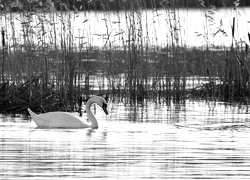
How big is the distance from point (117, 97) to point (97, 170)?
25.8 feet

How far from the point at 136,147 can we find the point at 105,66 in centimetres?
710

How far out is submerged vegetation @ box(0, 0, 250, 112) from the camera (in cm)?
1439

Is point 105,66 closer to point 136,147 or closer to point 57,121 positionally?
point 57,121

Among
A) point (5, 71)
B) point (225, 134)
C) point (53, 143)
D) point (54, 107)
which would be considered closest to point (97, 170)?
point (53, 143)

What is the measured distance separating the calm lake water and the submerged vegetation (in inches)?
31.1

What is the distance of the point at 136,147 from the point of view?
33.0 feet

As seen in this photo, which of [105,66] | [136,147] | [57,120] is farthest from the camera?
[105,66]

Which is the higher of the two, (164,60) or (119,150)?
(164,60)

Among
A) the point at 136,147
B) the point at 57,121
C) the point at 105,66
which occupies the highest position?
the point at 105,66

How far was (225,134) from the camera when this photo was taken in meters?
11.4

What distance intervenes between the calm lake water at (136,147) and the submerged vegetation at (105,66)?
0.79m

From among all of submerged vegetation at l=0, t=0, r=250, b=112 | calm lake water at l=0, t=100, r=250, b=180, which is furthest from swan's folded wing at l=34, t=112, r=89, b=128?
submerged vegetation at l=0, t=0, r=250, b=112

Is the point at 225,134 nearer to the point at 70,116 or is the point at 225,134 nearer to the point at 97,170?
the point at 70,116

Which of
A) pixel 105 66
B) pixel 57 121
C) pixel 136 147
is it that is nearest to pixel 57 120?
pixel 57 121
